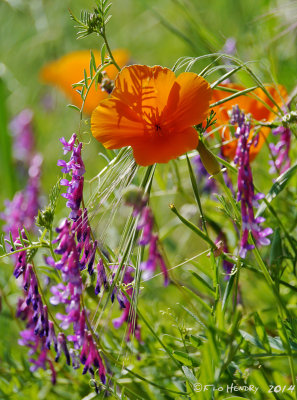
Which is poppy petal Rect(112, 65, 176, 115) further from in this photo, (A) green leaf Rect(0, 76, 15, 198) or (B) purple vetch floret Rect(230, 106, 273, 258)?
(A) green leaf Rect(0, 76, 15, 198)

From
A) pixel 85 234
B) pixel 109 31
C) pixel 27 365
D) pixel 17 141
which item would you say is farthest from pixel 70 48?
pixel 85 234

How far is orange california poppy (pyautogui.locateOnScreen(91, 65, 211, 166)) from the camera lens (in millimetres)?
801

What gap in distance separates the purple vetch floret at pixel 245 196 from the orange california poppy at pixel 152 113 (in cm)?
5

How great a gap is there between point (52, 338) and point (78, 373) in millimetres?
241

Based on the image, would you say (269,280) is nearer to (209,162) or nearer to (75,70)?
(209,162)

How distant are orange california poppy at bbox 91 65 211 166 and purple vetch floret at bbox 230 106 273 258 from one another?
0.17ft

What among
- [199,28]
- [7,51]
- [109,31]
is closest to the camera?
[199,28]

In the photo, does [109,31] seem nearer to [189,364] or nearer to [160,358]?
[160,358]

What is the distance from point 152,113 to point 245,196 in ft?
0.55

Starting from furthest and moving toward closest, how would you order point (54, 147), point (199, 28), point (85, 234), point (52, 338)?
point (54, 147), point (199, 28), point (52, 338), point (85, 234)

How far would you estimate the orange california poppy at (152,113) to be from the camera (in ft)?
2.63

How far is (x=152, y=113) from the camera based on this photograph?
2.73ft

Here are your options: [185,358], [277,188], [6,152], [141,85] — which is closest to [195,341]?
[185,358]

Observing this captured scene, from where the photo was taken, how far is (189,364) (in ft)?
2.81
